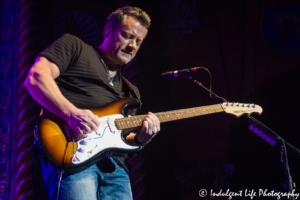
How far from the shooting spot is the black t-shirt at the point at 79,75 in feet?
5.91

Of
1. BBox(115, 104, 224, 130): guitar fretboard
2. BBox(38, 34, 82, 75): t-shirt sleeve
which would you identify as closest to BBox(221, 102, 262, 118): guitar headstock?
BBox(115, 104, 224, 130): guitar fretboard

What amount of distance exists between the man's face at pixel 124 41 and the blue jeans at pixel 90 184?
0.99 metres

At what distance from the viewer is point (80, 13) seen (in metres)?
3.37

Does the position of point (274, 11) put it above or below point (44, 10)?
below

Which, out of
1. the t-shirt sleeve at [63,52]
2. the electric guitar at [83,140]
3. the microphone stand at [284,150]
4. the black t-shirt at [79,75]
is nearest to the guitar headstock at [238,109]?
the microphone stand at [284,150]

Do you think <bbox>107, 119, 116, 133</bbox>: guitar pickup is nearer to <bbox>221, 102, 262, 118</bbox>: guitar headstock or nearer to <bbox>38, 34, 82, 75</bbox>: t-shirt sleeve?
<bbox>38, 34, 82, 75</bbox>: t-shirt sleeve

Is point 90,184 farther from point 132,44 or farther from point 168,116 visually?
point 132,44

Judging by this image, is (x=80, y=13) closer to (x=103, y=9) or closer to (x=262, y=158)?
(x=103, y=9)

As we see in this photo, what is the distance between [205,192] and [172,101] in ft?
4.84

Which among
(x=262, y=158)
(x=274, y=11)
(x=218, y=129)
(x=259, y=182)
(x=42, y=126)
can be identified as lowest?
(x=259, y=182)

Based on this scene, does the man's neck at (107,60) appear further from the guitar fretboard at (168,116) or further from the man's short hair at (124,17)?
the guitar fretboard at (168,116)

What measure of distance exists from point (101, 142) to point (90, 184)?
29 centimetres

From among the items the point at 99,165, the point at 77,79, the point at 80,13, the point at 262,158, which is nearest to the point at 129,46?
the point at 77,79

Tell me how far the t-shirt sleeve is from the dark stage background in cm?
138
